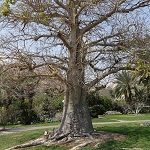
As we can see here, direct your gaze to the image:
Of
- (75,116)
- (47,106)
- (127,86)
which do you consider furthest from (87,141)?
(127,86)

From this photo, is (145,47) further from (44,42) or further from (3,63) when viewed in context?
(3,63)

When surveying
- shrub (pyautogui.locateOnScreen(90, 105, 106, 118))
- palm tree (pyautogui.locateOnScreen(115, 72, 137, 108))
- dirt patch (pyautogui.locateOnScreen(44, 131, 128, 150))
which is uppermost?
palm tree (pyautogui.locateOnScreen(115, 72, 137, 108))

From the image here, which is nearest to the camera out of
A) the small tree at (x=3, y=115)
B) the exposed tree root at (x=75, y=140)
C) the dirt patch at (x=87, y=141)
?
the dirt patch at (x=87, y=141)

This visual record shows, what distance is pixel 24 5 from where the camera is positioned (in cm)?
946

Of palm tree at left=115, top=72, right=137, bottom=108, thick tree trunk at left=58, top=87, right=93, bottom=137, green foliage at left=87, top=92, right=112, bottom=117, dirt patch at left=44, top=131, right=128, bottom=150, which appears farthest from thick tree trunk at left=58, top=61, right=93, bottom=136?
palm tree at left=115, top=72, right=137, bottom=108

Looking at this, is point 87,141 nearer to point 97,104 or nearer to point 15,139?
point 15,139

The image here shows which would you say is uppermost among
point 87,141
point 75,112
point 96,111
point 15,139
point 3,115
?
point 96,111

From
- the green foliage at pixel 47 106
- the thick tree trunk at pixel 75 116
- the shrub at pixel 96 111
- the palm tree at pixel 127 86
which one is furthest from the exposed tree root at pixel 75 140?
the palm tree at pixel 127 86

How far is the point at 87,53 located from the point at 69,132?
347 centimetres

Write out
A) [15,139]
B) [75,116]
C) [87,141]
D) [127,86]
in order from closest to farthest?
[87,141] < [75,116] < [15,139] < [127,86]

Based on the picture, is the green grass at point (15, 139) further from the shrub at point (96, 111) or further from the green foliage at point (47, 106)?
the shrub at point (96, 111)

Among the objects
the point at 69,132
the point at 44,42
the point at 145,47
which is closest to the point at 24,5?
the point at 44,42

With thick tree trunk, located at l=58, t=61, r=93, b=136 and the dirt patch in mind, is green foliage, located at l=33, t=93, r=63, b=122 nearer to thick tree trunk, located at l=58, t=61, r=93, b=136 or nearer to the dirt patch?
thick tree trunk, located at l=58, t=61, r=93, b=136

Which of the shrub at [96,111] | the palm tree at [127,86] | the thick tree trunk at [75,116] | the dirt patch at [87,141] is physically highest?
the palm tree at [127,86]
